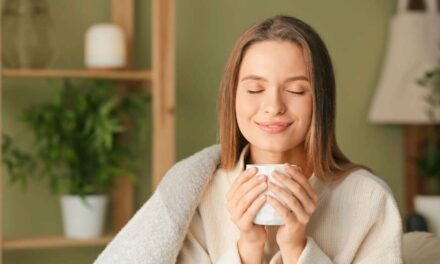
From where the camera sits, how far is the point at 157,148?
271 cm

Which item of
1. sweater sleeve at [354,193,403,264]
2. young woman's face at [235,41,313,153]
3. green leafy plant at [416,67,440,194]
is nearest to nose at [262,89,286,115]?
young woman's face at [235,41,313,153]

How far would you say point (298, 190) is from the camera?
4.00ft

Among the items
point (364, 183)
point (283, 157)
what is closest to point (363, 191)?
point (364, 183)

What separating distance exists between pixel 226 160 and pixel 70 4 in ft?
5.20

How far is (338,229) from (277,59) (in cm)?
29

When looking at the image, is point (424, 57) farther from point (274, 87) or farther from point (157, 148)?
point (274, 87)

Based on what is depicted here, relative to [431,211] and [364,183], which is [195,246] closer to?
[364,183]

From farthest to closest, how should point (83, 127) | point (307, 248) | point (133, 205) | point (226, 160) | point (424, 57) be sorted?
point (424, 57)
point (133, 205)
point (83, 127)
point (226, 160)
point (307, 248)

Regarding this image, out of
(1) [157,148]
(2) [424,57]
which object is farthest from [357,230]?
(2) [424,57]

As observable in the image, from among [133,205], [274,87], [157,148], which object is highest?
[274,87]

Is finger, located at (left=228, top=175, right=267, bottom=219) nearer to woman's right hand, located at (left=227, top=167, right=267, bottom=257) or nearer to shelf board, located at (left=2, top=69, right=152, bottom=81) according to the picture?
woman's right hand, located at (left=227, top=167, right=267, bottom=257)

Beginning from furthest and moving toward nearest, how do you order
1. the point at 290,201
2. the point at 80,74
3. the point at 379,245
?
1. the point at 80,74
2. the point at 379,245
3. the point at 290,201

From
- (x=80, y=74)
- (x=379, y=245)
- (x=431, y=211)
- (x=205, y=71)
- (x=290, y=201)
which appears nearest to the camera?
(x=290, y=201)

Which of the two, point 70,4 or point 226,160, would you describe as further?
point 70,4
